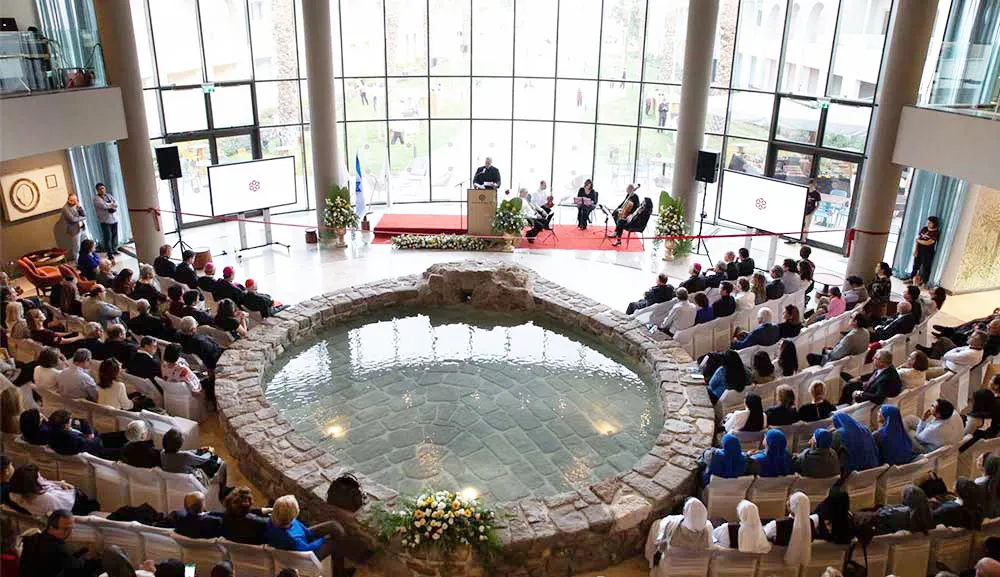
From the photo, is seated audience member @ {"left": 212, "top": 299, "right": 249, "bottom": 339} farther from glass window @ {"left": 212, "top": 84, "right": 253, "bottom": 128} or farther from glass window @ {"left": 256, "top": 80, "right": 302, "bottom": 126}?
glass window @ {"left": 256, "top": 80, "right": 302, "bottom": 126}

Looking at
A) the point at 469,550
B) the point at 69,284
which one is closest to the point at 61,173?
the point at 69,284

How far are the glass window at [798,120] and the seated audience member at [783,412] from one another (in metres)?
9.32

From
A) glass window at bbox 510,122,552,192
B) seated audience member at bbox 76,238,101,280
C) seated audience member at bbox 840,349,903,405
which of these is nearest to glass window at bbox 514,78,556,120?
glass window at bbox 510,122,552,192

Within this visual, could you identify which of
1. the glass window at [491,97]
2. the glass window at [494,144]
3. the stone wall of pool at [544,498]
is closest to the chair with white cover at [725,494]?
the stone wall of pool at [544,498]

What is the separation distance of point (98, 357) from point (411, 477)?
390 centimetres

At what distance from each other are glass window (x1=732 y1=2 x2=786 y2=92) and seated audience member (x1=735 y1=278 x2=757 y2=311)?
7.12 m

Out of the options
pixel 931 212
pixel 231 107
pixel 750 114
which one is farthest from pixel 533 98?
pixel 931 212

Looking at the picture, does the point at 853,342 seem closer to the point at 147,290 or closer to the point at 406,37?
the point at 147,290

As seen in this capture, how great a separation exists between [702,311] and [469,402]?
11.1 ft

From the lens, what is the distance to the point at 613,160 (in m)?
18.4

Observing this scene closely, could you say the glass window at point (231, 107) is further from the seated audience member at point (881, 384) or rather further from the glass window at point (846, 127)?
the seated audience member at point (881, 384)

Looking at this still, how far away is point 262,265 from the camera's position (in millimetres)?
13562

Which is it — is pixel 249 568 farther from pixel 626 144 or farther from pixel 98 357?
pixel 626 144

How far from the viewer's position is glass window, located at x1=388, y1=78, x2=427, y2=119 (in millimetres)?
17578
